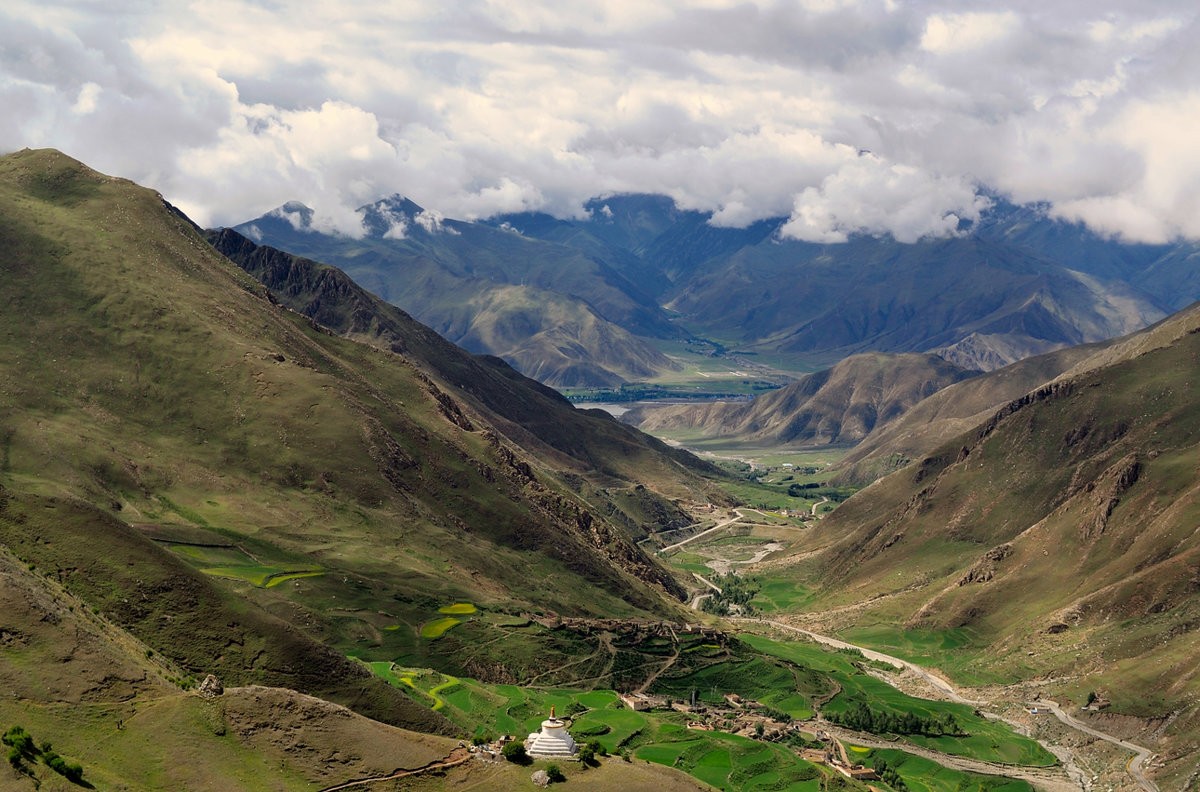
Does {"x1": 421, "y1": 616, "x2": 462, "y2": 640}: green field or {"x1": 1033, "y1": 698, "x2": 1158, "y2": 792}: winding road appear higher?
{"x1": 421, "y1": 616, "x2": 462, "y2": 640}: green field

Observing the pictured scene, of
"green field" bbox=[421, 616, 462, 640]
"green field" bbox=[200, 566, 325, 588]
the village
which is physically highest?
"green field" bbox=[200, 566, 325, 588]

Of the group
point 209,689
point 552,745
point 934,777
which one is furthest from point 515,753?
point 934,777

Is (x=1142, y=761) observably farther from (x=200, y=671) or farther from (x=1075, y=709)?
(x=200, y=671)

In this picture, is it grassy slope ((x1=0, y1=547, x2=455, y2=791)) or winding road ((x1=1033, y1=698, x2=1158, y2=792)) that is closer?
grassy slope ((x1=0, y1=547, x2=455, y2=791))

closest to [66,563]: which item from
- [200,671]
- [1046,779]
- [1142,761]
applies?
[200,671]

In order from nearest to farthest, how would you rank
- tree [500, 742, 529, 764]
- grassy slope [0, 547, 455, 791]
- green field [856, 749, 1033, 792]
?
grassy slope [0, 547, 455, 791] < tree [500, 742, 529, 764] < green field [856, 749, 1033, 792]

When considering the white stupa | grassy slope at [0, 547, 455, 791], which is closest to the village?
the white stupa

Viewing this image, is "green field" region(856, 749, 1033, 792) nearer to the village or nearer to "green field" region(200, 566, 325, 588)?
the village

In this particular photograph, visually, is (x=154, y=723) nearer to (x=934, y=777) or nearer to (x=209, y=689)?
(x=209, y=689)

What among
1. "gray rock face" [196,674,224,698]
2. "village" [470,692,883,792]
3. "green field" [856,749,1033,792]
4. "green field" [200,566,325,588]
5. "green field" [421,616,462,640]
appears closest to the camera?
"gray rock face" [196,674,224,698]
